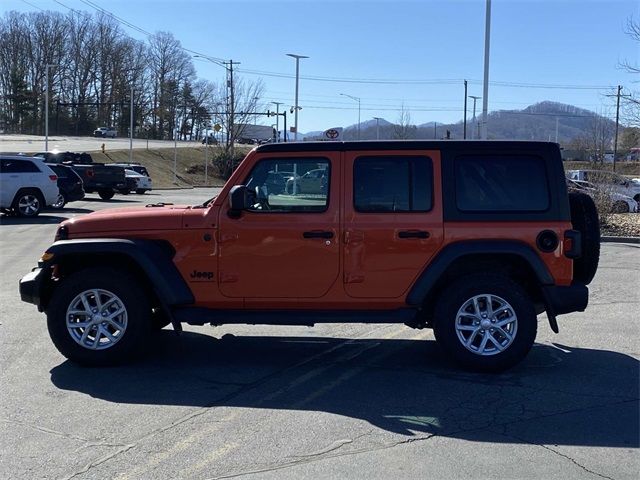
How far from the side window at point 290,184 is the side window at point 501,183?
3.93ft

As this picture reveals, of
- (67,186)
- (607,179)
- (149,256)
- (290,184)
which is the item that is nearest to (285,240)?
(290,184)

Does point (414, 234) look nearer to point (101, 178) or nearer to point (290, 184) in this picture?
point (290, 184)

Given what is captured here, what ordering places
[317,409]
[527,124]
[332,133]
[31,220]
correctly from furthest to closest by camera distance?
1. [527,124]
2. [332,133]
3. [31,220]
4. [317,409]

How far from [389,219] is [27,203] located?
57.1ft

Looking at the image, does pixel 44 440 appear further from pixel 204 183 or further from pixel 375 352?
pixel 204 183

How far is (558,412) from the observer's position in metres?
4.96

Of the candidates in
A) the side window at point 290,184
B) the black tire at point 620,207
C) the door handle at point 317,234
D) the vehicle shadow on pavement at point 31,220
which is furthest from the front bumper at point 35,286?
the black tire at point 620,207

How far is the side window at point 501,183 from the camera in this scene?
5.92 meters

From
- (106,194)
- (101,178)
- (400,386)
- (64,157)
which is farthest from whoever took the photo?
(64,157)

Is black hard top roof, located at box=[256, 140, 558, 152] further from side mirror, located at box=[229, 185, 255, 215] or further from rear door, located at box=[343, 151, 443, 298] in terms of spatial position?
side mirror, located at box=[229, 185, 255, 215]

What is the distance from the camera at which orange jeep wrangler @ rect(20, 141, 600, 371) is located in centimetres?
584

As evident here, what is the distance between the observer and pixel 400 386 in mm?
5551

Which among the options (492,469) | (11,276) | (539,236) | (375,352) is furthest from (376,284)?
(11,276)

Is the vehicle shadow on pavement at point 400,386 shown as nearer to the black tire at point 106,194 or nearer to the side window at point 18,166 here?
the side window at point 18,166
